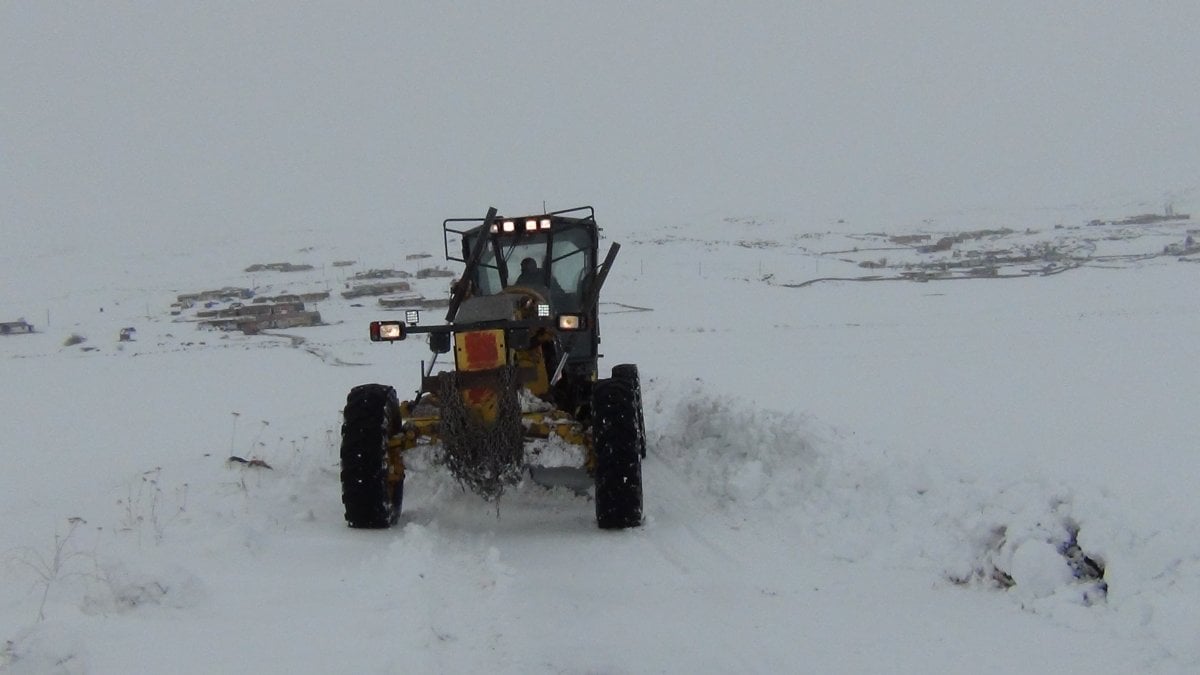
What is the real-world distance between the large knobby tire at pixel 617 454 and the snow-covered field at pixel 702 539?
0.96 ft

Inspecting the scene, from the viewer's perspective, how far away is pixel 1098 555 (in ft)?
15.6

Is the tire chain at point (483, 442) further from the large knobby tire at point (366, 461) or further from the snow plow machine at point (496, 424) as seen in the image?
the large knobby tire at point (366, 461)

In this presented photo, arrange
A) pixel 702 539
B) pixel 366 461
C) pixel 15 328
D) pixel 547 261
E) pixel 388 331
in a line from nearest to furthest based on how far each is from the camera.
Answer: pixel 702 539, pixel 366 461, pixel 388 331, pixel 547 261, pixel 15 328

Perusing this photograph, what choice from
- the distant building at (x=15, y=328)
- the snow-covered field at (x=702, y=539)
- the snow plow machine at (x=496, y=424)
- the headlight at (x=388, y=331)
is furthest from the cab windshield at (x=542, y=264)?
the distant building at (x=15, y=328)

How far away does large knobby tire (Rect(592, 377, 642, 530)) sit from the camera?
6.59m

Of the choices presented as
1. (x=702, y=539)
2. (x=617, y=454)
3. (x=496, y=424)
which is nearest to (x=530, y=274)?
(x=496, y=424)

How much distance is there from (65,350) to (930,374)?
75.0 ft

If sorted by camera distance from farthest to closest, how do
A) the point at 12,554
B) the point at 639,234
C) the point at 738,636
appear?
1. the point at 639,234
2. the point at 12,554
3. the point at 738,636

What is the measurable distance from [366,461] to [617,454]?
5.96 feet

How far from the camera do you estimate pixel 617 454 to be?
659cm

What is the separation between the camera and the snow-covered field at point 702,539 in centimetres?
434

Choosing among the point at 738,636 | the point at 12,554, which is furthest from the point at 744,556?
the point at 12,554

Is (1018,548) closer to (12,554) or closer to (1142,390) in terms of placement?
(1142,390)

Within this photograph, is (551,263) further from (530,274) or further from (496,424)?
(496,424)
